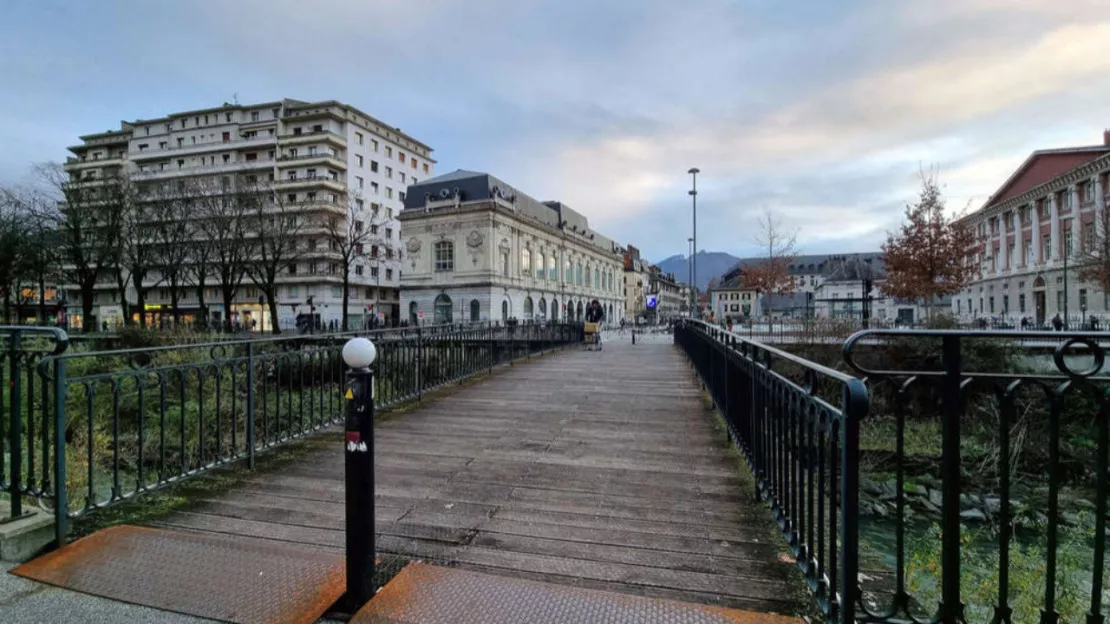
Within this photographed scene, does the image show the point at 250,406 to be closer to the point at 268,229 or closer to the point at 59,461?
the point at 59,461

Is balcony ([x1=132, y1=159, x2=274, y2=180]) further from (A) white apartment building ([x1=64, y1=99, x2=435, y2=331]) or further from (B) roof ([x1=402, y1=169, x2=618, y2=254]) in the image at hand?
(B) roof ([x1=402, y1=169, x2=618, y2=254])

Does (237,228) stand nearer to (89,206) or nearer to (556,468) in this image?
(89,206)

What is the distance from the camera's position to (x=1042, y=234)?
48375 mm

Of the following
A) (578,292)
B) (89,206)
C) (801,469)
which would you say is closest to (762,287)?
(578,292)

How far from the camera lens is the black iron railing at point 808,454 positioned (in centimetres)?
201

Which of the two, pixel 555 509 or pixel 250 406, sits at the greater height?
pixel 250 406

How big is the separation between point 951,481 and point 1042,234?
2511 inches

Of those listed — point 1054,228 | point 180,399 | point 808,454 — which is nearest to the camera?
point 808,454

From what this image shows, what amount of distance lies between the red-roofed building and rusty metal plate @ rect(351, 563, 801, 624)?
4246 centimetres

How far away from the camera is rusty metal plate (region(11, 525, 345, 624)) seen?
8.35 feet

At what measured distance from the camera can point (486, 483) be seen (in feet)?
14.1

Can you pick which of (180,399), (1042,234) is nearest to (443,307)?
(180,399)

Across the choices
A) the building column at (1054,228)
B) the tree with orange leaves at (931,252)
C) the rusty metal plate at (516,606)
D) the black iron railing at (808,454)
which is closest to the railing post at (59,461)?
the rusty metal plate at (516,606)

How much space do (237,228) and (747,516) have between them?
4037 cm
